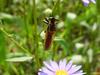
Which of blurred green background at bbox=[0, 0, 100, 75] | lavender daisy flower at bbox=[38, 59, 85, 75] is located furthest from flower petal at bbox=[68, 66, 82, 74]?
blurred green background at bbox=[0, 0, 100, 75]

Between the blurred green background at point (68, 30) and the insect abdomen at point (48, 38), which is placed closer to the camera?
the insect abdomen at point (48, 38)

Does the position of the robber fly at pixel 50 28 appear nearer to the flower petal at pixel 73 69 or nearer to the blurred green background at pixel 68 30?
the flower petal at pixel 73 69

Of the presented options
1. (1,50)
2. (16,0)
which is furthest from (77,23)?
(1,50)

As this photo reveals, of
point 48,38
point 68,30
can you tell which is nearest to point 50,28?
point 48,38

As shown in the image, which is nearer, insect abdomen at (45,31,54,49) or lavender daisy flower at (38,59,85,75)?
lavender daisy flower at (38,59,85,75)

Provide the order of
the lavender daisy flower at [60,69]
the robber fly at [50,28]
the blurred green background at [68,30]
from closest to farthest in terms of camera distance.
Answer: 1. the lavender daisy flower at [60,69]
2. the robber fly at [50,28]
3. the blurred green background at [68,30]

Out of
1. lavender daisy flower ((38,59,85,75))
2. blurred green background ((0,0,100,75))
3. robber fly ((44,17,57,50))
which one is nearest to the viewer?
lavender daisy flower ((38,59,85,75))

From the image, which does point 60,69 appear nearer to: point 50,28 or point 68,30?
point 50,28

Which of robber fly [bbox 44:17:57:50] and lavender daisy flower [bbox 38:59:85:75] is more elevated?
robber fly [bbox 44:17:57:50]

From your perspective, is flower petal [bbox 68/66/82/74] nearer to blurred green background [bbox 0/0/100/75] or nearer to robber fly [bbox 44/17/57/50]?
robber fly [bbox 44/17/57/50]

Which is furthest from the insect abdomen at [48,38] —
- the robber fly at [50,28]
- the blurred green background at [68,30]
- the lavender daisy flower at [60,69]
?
the blurred green background at [68,30]

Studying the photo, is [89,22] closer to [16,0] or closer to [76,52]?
[76,52]
